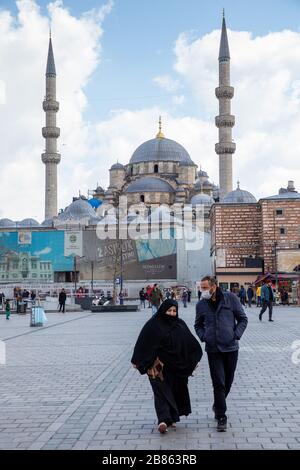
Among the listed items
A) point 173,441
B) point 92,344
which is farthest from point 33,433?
point 92,344

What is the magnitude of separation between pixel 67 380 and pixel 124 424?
7.41ft

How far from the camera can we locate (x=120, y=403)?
5672 millimetres

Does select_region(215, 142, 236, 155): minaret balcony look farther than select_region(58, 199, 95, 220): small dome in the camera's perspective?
No

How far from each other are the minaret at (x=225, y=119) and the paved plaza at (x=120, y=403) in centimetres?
4157

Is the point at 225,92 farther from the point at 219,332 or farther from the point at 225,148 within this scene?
the point at 219,332

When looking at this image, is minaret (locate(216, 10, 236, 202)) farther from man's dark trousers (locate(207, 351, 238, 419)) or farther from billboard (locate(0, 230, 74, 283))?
man's dark trousers (locate(207, 351, 238, 419))

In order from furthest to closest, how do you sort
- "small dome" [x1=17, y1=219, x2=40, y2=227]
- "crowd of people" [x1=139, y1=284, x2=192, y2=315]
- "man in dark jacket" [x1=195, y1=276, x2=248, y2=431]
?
"small dome" [x1=17, y1=219, x2=40, y2=227], "crowd of people" [x1=139, y1=284, x2=192, y2=315], "man in dark jacket" [x1=195, y1=276, x2=248, y2=431]

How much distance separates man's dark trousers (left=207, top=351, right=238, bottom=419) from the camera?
4664 mm

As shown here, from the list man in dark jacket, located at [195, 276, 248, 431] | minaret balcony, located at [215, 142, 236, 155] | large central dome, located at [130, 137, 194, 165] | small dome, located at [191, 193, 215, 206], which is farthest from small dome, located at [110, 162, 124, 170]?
man in dark jacket, located at [195, 276, 248, 431]

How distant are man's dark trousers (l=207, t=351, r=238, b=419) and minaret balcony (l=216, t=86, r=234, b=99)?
4720 cm

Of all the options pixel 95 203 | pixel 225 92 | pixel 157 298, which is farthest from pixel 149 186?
pixel 157 298

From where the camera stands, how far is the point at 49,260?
4881cm

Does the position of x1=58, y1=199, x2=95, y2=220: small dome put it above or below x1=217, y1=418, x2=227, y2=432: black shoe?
above
